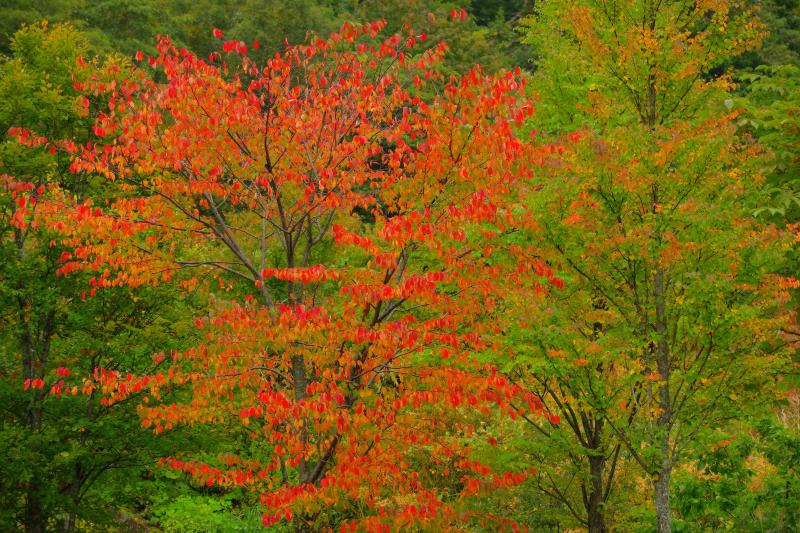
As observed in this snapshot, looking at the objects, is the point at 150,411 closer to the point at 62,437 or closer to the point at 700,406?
the point at 62,437

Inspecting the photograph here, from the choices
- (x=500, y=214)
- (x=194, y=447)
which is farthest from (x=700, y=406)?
(x=194, y=447)

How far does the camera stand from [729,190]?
8.34 meters

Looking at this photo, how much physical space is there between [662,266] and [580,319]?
159 centimetres

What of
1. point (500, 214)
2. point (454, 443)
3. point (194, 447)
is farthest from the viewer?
point (194, 447)

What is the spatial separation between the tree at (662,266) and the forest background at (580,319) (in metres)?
0.03

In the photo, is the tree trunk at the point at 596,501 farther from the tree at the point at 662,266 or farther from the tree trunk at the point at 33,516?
the tree trunk at the point at 33,516

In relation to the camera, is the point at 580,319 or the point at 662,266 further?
the point at 580,319

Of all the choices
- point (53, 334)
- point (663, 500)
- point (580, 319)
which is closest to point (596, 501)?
point (663, 500)

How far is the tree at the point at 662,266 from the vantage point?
26.7 ft

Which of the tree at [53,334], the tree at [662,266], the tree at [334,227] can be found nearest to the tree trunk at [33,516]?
the tree at [53,334]

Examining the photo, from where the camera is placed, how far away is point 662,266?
8273 millimetres

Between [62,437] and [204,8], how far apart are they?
139ft

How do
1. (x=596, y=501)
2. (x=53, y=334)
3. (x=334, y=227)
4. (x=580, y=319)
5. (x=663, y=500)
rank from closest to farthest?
(x=663, y=500) < (x=334, y=227) < (x=580, y=319) < (x=596, y=501) < (x=53, y=334)

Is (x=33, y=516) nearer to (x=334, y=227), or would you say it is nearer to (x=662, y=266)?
(x=334, y=227)
